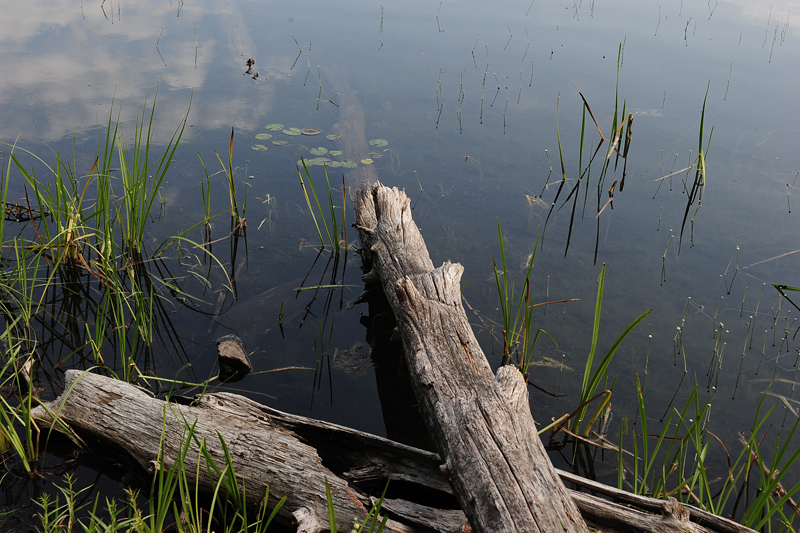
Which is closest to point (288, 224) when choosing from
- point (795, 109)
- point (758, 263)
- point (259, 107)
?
point (259, 107)

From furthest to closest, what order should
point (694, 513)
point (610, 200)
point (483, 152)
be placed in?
point (483, 152) < point (610, 200) < point (694, 513)

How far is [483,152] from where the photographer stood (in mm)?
5156

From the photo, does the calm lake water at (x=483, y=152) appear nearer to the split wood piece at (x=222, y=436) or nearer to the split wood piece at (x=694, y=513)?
the split wood piece at (x=222, y=436)

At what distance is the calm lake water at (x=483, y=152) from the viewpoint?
118 inches

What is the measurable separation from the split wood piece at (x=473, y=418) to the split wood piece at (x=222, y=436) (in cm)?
41

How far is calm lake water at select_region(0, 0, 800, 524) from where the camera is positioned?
299cm

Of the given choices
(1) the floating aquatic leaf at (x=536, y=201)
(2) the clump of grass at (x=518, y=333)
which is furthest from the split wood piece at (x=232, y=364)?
(1) the floating aquatic leaf at (x=536, y=201)

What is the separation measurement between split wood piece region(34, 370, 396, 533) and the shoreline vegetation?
8 cm

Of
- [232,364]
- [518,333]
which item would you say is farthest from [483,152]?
[232,364]

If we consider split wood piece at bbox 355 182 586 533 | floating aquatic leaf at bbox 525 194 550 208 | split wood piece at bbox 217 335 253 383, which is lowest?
split wood piece at bbox 217 335 253 383

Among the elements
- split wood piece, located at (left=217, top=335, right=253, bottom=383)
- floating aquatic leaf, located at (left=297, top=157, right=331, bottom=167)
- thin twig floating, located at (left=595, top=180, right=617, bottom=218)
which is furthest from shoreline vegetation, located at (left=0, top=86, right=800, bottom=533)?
floating aquatic leaf, located at (left=297, top=157, right=331, bottom=167)

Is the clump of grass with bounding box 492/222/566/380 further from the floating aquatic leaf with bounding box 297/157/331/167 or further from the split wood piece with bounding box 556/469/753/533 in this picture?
the floating aquatic leaf with bounding box 297/157/331/167

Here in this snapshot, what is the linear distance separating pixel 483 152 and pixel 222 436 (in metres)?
3.97

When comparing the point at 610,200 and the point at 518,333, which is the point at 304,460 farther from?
the point at 610,200
